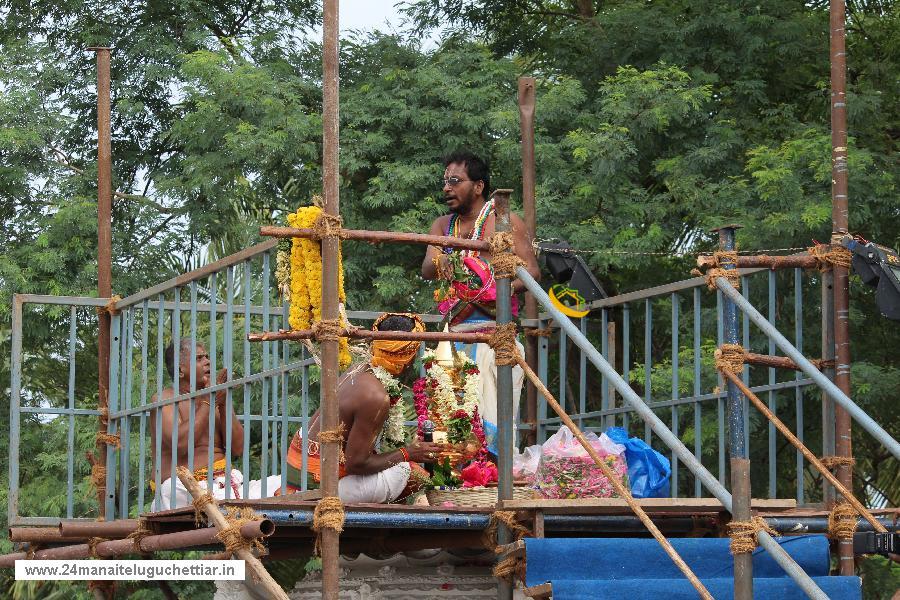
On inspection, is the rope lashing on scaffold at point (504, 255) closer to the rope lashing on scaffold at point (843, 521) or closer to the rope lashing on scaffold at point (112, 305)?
the rope lashing on scaffold at point (843, 521)

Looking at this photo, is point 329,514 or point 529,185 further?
point 529,185

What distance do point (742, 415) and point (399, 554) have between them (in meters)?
2.09

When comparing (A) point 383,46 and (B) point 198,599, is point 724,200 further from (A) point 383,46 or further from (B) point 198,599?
(B) point 198,599

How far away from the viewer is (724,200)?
13.6 m

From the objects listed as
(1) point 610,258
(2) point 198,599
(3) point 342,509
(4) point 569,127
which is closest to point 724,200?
(1) point 610,258

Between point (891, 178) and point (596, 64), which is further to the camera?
point (596, 64)

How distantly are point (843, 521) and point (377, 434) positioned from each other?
2220 millimetres

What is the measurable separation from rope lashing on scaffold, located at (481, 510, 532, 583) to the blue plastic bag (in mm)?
1029

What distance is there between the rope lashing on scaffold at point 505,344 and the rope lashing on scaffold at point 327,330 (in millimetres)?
721

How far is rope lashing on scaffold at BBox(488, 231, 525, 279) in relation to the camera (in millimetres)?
7262

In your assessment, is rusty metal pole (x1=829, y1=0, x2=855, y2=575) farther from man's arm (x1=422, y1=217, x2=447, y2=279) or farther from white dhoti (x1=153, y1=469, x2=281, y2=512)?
A: white dhoti (x1=153, y1=469, x2=281, y2=512)

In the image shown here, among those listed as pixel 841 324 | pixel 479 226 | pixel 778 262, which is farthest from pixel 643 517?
pixel 479 226

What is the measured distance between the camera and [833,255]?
802 centimetres

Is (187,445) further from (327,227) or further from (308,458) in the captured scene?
(327,227)
